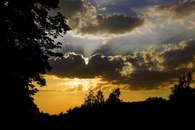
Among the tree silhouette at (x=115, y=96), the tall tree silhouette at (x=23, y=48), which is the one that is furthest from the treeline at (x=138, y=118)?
the tree silhouette at (x=115, y=96)

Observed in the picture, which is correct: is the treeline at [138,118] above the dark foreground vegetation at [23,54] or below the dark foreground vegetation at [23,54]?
below

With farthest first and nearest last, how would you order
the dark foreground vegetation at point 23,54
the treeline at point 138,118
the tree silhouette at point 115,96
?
the tree silhouette at point 115,96 < the treeline at point 138,118 < the dark foreground vegetation at point 23,54

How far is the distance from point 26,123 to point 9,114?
3.35 feet

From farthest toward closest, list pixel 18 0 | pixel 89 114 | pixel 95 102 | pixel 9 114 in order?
1. pixel 95 102
2. pixel 89 114
3. pixel 18 0
4. pixel 9 114

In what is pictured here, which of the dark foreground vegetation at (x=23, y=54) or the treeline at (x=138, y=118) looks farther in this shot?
the treeline at (x=138, y=118)

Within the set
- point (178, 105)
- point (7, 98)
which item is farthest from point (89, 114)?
point (7, 98)

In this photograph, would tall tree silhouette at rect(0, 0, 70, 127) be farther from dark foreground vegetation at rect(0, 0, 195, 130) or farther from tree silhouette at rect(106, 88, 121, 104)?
tree silhouette at rect(106, 88, 121, 104)

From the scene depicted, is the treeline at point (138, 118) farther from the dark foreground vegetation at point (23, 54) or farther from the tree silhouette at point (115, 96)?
the tree silhouette at point (115, 96)

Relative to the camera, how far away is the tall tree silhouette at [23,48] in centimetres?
1742

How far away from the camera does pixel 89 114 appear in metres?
44.8

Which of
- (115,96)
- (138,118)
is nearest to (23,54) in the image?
(138,118)

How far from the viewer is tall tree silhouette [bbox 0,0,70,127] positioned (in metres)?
17.4

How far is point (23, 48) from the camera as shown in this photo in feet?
64.3

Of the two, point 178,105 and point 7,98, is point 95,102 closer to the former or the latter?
point 178,105
